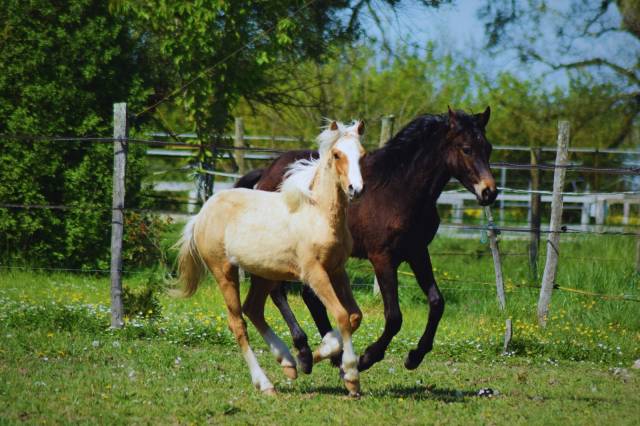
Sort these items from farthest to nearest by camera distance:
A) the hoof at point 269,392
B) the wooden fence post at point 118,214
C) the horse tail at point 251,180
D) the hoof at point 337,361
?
1. the wooden fence post at point 118,214
2. the horse tail at point 251,180
3. the hoof at point 337,361
4. the hoof at point 269,392

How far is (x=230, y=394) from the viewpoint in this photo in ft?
19.4

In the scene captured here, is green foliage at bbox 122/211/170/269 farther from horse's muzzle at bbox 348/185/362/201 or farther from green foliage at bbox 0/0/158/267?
horse's muzzle at bbox 348/185/362/201

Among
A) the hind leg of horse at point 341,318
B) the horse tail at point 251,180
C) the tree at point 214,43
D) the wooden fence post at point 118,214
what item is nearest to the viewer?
the hind leg of horse at point 341,318

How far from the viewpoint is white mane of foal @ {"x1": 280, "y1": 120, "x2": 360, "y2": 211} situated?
19.2ft

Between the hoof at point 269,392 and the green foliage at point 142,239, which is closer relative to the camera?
the hoof at point 269,392

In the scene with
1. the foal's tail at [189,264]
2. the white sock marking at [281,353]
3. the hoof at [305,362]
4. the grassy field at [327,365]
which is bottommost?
the grassy field at [327,365]

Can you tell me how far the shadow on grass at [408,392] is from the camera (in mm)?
5949

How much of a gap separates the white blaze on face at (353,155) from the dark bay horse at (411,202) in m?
1.09

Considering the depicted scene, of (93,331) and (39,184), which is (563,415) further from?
(39,184)

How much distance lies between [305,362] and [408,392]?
0.86m

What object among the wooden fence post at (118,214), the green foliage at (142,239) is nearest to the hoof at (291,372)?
the wooden fence post at (118,214)

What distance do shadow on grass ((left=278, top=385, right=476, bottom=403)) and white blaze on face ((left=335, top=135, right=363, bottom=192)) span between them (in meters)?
1.59

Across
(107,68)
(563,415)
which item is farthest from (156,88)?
(563,415)

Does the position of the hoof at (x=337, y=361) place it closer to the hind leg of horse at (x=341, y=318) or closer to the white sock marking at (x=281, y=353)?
the white sock marking at (x=281, y=353)
